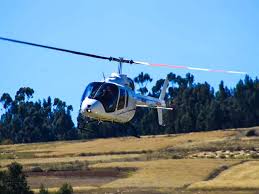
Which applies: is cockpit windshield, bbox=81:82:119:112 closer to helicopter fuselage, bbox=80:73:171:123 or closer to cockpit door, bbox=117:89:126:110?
helicopter fuselage, bbox=80:73:171:123

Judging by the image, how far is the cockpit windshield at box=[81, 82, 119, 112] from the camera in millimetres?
39359

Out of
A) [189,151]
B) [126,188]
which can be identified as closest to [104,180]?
[126,188]

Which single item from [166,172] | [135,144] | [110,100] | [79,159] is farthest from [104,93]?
[135,144]

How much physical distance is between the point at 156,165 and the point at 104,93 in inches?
1962

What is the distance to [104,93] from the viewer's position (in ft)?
130

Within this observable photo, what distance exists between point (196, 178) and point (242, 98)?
104m

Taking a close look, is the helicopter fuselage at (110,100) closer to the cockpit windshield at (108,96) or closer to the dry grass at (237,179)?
the cockpit windshield at (108,96)

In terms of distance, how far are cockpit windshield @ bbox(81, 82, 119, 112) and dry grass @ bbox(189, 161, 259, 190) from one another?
29.5 m

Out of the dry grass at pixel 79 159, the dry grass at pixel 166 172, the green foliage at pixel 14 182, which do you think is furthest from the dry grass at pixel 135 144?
the green foliage at pixel 14 182

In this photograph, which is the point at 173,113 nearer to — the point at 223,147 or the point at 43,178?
the point at 223,147

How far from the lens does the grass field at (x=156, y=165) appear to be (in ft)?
231

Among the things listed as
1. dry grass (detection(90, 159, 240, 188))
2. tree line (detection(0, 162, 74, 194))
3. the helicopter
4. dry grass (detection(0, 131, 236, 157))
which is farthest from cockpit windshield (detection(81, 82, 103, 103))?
dry grass (detection(0, 131, 236, 157))

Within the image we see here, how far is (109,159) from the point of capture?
3994 inches

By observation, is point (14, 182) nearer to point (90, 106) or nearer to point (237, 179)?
point (90, 106)
